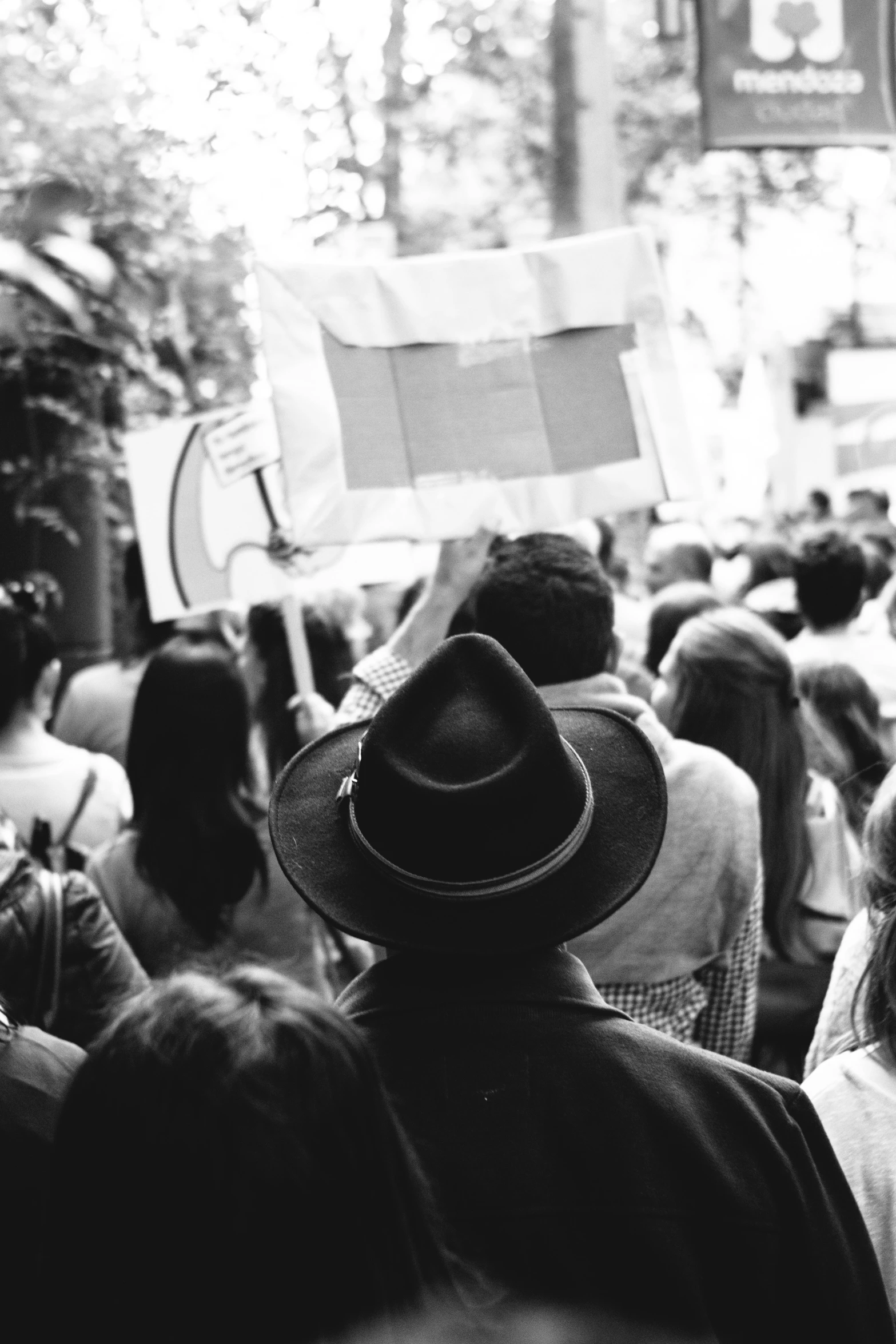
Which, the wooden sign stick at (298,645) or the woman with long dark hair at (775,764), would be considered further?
the wooden sign stick at (298,645)

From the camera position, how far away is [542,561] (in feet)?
9.82

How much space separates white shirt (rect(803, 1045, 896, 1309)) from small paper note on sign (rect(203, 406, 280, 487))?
3.03 metres

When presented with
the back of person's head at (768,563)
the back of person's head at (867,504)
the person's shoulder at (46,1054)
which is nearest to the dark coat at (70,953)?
the person's shoulder at (46,1054)

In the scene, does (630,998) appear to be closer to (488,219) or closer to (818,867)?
(818,867)

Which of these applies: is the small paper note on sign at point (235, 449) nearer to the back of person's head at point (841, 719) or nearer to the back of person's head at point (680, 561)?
the back of person's head at point (841, 719)

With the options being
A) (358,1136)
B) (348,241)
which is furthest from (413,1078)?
(348,241)

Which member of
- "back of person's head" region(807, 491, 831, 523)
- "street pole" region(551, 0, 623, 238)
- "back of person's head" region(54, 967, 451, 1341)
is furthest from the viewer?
"back of person's head" region(807, 491, 831, 523)

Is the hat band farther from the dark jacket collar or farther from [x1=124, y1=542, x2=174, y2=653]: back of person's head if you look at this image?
[x1=124, y1=542, x2=174, y2=653]: back of person's head

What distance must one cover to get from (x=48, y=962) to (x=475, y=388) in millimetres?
1926

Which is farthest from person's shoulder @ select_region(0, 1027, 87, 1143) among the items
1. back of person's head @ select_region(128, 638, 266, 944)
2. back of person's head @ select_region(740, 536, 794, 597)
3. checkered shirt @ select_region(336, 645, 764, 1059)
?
back of person's head @ select_region(740, 536, 794, 597)

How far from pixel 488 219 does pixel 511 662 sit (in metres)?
11.7

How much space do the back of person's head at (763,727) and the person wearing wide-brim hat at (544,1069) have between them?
1.78m

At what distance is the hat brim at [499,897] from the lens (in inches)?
66.8

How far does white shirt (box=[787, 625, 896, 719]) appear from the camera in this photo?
4.98 m
